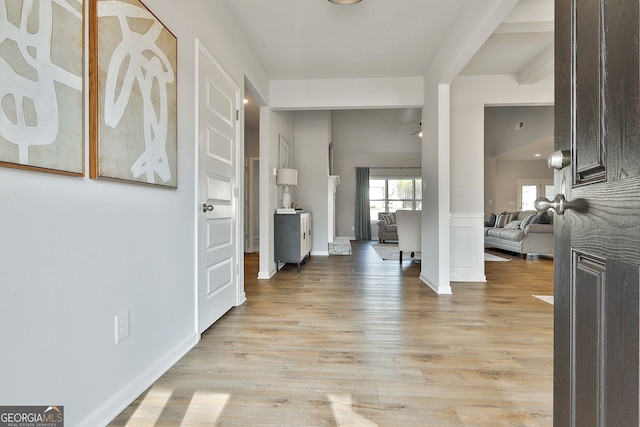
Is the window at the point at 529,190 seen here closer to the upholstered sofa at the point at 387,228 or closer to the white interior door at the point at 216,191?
the upholstered sofa at the point at 387,228

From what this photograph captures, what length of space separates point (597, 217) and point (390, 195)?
31.4ft

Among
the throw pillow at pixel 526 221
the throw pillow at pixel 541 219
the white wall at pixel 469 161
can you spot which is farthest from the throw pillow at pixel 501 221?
the white wall at pixel 469 161

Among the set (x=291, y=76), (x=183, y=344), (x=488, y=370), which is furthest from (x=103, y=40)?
(x=291, y=76)

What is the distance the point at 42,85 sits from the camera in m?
1.02

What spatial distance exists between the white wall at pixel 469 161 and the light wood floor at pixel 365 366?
0.81 meters

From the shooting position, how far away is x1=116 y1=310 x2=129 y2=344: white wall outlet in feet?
4.53

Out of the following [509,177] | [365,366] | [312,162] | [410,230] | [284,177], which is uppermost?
[509,177]

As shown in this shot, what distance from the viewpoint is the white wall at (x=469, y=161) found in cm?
399

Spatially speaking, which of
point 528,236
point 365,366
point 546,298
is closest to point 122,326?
point 365,366

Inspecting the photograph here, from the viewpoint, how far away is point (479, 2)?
2354mm

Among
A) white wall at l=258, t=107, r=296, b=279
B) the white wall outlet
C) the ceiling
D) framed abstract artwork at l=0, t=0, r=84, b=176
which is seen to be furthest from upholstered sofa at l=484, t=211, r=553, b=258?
framed abstract artwork at l=0, t=0, r=84, b=176

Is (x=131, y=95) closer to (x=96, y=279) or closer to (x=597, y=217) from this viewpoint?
(x=96, y=279)

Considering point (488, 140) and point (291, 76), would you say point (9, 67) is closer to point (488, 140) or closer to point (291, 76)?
point (291, 76)

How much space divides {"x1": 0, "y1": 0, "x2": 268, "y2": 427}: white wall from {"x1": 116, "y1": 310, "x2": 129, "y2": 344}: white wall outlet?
0.03m
